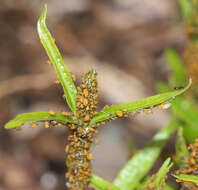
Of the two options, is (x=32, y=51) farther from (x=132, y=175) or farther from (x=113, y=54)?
(x=132, y=175)

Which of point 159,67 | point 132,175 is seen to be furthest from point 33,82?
point 132,175

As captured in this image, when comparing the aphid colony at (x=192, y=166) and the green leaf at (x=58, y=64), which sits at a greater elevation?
the green leaf at (x=58, y=64)

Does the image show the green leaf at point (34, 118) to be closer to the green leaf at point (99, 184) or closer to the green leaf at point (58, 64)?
the green leaf at point (58, 64)

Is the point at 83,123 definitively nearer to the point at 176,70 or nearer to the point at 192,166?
the point at 192,166

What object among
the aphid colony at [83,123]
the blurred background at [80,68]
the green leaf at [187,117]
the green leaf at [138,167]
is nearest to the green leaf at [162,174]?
the aphid colony at [83,123]

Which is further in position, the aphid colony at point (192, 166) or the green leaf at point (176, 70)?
the green leaf at point (176, 70)

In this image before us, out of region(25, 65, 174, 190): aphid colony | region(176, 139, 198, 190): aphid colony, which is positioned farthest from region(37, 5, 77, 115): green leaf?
region(176, 139, 198, 190): aphid colony

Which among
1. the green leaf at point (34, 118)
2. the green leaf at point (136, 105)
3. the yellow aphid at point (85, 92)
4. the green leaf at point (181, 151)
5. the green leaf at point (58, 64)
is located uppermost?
the green leaf at point (58, 64)
